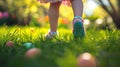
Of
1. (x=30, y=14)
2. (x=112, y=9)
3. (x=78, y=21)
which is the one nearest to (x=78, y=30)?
(x=78, y=21)

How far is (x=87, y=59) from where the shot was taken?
103cm

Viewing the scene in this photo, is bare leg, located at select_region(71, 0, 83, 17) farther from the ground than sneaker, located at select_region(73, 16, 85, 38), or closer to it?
farther from the ground

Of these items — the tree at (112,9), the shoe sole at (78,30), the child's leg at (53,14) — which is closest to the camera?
the shoe sole at (78,30)

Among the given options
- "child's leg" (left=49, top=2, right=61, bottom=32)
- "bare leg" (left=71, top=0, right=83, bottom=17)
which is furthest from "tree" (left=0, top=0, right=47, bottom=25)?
Answer: "bare leg" (left=71, top=0, right=83, bottom=17)

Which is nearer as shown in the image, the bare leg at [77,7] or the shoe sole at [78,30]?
the shoe sole at [78,30]

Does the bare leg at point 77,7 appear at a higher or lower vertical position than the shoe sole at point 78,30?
higher

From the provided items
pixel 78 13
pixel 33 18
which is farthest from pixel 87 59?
pixel 33 18

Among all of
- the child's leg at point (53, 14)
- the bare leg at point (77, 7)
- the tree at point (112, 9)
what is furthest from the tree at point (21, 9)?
the bare leg at point (77, 7)

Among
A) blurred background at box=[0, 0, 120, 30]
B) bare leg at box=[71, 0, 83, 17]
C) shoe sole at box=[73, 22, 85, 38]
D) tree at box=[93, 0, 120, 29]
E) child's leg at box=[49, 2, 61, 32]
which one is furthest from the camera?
blurred background at box=[0, 0, 120, 30]

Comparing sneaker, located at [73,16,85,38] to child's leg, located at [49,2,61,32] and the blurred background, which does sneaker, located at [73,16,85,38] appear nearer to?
child's leg, located at [49,2,61,32]

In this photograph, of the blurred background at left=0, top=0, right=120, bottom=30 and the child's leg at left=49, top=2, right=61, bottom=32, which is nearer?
the child's leg at left=49, top=2, right=61, bottom=32

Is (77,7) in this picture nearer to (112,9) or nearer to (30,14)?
Result: (112,9)

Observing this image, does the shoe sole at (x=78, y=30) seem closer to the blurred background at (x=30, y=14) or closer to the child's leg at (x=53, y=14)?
the child's leg at (x=53, y=14)

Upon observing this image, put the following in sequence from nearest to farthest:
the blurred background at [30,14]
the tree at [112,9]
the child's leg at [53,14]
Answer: the child's leg at [53,14]
the tree at [112,9]
the blurred background at [30,14]
